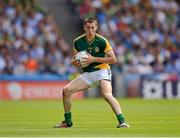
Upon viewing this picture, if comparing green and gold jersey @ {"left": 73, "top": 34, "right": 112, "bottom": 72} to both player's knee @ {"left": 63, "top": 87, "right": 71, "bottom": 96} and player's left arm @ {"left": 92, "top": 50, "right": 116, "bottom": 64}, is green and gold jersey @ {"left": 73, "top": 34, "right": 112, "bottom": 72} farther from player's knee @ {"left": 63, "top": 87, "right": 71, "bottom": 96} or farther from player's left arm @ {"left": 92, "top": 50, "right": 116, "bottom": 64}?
player's knee @ {"left": 63, "top": 87, "right": 71, "bottom": 96}

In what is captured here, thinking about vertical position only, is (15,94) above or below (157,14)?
below

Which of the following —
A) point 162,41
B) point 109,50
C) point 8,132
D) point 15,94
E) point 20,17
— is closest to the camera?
point 8,132

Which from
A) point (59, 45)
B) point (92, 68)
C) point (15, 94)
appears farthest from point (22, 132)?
point (59, 45)

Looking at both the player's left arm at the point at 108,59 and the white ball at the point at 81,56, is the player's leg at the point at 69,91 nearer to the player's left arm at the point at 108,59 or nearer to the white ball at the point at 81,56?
the white ball at the point at 81,56

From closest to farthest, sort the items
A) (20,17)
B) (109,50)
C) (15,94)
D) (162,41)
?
(109,50), (15,94), (20,17), (162,41)

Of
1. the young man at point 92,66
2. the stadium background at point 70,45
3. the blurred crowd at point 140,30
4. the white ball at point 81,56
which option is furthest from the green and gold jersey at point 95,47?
the blurred crowd at point 140,30

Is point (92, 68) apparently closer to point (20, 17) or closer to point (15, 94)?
point (15, 94)

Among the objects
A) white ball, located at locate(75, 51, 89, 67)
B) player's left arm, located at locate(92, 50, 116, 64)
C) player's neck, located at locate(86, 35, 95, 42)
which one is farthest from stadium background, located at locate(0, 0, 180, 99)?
player's left arm, located at locate(92, 50, 116, 64)

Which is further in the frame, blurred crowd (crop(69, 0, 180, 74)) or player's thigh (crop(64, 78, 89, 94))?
blurred crowd (crop(69, 0, 180, 74))

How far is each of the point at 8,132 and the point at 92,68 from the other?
253 cm

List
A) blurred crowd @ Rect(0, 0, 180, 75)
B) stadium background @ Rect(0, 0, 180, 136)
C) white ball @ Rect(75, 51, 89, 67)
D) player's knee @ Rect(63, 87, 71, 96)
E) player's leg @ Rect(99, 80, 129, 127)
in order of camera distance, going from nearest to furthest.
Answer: player's leg @ Rect(99, 80, 129, 127)
white ball @ Rect(75, 51, 89, 67)
player's knee @ Rect(63, 87, 71, 96)
stadium background @ Rect(0, 0, 180, 136)
blurred crowd @ Rect(0, 0, 180, 75)

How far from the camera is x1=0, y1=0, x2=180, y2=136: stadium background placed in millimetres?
33344

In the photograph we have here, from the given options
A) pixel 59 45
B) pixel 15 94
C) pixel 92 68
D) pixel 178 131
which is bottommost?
pixel 178 131

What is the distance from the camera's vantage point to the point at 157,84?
1353 inches
